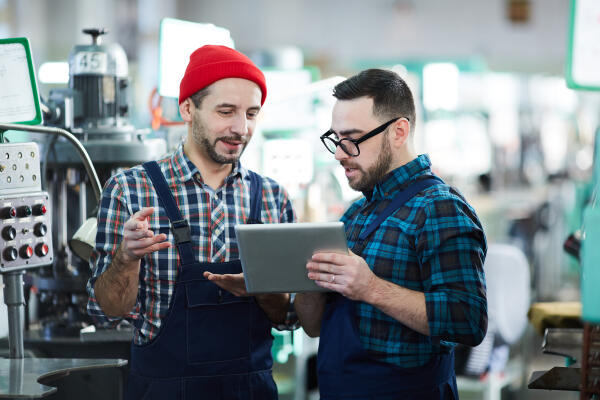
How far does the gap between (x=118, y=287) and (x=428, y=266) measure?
83 centimetres

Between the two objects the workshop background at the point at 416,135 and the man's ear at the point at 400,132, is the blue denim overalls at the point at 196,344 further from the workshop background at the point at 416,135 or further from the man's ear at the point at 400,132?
the man's ear at the point at 400,132

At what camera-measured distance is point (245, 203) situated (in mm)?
2477

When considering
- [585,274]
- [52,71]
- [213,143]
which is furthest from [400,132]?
[52,71]

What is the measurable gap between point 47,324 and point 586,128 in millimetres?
10214

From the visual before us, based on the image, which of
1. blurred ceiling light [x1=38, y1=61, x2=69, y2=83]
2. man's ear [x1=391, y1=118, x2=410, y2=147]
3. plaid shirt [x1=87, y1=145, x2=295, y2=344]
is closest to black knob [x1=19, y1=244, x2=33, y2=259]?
plaid shirt [x1=87, y1=145, x2=295, y2=344]

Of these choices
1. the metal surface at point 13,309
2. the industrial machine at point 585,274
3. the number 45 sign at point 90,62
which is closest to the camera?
the industrial machine at point 585,274

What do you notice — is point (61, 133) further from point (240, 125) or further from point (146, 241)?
point (146, 241)

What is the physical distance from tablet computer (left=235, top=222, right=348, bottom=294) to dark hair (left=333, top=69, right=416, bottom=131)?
39cm

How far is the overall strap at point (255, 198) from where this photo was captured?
246 centimetres

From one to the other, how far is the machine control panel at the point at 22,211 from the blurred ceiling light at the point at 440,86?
276 inches

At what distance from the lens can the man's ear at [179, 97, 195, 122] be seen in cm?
243

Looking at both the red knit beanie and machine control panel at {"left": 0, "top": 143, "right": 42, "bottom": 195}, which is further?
machine control panel at {"left": 0, "top": 143, "right": 42, "bottom": 195}

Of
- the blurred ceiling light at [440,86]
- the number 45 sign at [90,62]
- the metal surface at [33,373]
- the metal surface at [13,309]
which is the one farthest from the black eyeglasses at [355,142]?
the blurred ceiling light at [440,86]

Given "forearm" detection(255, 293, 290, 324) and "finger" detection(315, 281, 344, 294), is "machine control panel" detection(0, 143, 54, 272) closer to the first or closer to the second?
"forearm" detection(255, 293, 290, 324)
